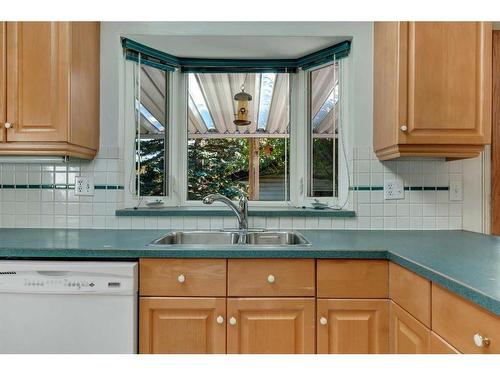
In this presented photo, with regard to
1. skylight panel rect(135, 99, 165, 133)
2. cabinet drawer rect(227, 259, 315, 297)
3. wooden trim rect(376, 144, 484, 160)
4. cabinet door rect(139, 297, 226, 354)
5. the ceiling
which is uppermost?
the ceiling

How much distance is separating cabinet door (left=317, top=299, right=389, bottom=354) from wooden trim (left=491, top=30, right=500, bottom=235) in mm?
1084

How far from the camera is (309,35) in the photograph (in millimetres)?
2018

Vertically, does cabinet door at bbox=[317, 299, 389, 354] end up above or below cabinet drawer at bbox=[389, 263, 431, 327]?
below

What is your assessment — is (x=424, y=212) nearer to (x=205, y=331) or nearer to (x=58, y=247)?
(x=205, y=331)

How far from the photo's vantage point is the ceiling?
205 centimetres

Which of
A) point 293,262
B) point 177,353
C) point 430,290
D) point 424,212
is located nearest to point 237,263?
point 293,262

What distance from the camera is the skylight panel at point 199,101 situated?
2370 millimetres

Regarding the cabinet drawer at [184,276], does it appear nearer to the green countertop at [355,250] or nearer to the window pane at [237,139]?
the green countertop at [355,250]

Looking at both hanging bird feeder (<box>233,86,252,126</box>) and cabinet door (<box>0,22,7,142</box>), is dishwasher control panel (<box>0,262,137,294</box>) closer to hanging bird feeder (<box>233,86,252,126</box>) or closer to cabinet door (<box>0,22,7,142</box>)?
cabinet door (<box>0,22,7,142</box>)

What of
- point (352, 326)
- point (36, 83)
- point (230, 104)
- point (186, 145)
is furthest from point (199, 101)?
point (352, 326)

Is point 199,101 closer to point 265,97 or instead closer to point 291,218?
point 265,97

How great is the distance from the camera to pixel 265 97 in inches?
93.3

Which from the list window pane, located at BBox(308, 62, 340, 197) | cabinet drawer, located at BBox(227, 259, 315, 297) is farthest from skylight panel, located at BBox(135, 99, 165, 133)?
cabinet drawer, located at BBox(227, 259, 315, 297)

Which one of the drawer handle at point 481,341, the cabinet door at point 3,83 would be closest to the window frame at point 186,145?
the cabinet door at point 3,83
